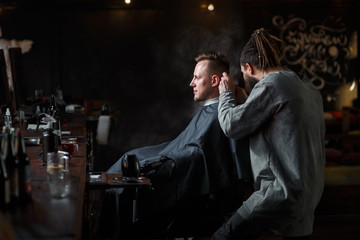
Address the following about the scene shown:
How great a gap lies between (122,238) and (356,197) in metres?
2.87

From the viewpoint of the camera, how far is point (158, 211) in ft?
7.77

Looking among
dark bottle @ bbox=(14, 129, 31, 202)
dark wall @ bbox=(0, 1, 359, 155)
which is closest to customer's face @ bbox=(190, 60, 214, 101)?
dark bottle @ bbox=(14, 129, 31, 202)

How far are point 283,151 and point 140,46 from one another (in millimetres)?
4631

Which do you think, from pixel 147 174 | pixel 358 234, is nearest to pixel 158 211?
pixel 147 174

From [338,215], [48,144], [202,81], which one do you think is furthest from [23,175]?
[338,215]

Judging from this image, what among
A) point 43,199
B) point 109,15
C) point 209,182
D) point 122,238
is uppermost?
point 109,15

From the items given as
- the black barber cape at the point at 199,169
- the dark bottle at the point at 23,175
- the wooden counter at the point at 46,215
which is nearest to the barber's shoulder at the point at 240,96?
the black barber cape at the point at 199,169

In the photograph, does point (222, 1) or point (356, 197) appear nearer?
point (356, 197)

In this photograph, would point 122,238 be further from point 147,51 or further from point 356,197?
point 147,51

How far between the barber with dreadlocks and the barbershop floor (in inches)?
59.4

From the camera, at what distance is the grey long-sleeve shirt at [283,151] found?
1869 millimetres

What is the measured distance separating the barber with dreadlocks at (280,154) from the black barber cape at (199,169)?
326mm

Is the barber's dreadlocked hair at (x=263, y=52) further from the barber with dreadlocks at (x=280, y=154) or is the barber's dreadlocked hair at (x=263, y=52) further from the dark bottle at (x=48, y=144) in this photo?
the dark bottle at (x=48, y=144)

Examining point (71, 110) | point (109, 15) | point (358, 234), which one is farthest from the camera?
point (109, 15)
